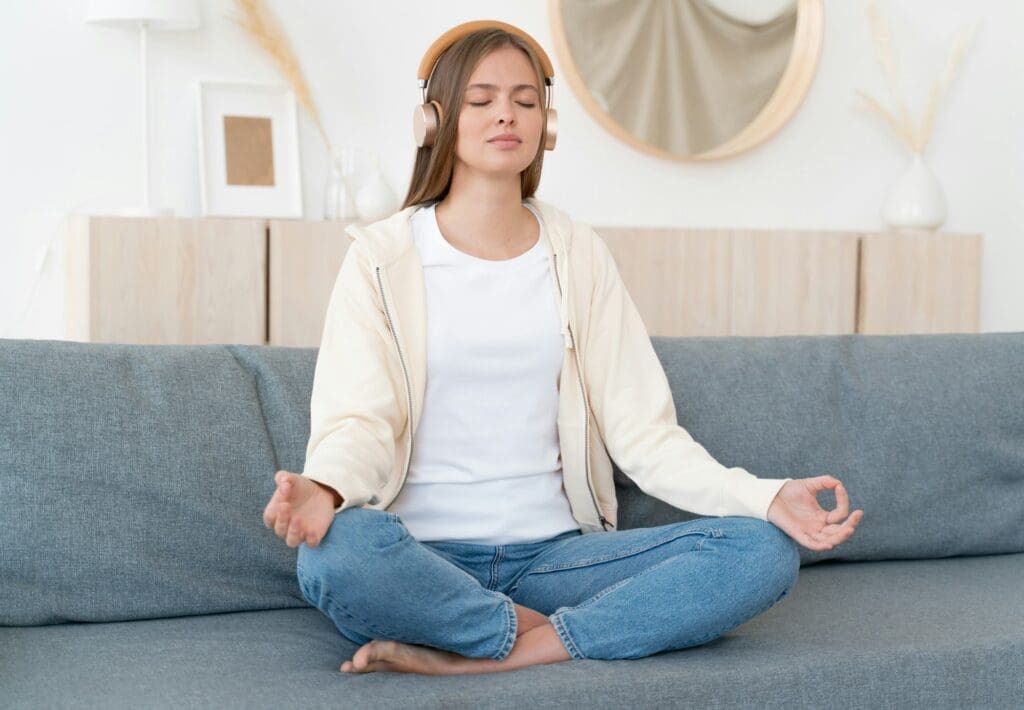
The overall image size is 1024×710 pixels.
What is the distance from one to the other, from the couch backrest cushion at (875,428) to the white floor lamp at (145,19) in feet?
4.31

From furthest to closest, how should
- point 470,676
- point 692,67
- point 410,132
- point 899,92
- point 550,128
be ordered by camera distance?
point 899,92
point 692,67
point 410,132
point 550,128
point 470,676

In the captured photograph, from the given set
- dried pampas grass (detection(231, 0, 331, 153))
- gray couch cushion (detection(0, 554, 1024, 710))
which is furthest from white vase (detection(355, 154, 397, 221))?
gray couch cushion (detection(0, 554, 1024, 710))

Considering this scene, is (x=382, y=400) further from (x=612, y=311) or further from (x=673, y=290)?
(x=673, y=290)

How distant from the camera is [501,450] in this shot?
1874 mm

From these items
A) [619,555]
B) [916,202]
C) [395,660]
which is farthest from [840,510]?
[916,202]

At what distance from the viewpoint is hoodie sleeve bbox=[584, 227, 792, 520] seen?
1.84 m

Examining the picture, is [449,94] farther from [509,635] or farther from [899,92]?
[899,92]

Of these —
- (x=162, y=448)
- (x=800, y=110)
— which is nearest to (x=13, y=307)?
(x=162, y=448)

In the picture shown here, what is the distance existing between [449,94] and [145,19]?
3.81 feet

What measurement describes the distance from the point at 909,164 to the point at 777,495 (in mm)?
2309

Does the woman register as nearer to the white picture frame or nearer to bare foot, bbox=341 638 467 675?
bare foot, bbox=341 638 467 675

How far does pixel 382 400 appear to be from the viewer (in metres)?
1.77

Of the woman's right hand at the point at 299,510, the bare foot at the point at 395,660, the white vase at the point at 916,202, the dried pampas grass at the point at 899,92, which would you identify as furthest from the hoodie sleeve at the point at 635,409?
the dried pampas grass at the point at 899,92

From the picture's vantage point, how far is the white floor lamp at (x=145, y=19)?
2.78 m
